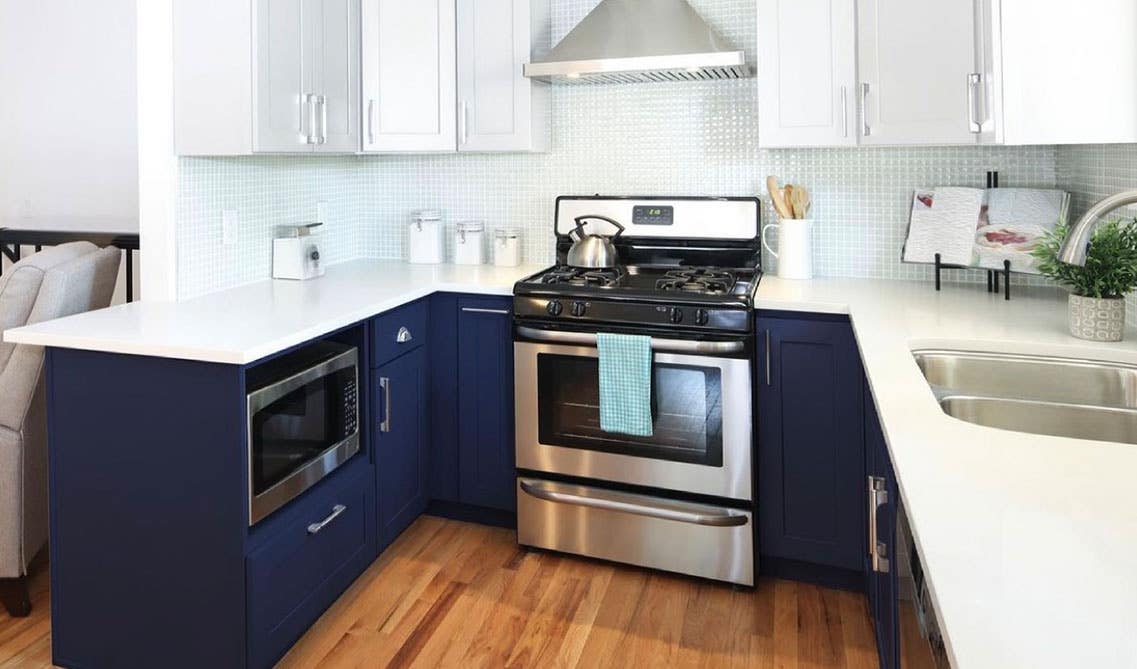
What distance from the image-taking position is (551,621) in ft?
7.56

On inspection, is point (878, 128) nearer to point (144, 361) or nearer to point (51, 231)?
point (144, 361)

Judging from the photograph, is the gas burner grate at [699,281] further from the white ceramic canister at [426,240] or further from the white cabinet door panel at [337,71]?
the white cabinet door panel at [337,71]

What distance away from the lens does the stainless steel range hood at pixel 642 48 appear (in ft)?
8.39

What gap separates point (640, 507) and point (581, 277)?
32.1 inches

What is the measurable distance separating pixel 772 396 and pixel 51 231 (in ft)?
9.76

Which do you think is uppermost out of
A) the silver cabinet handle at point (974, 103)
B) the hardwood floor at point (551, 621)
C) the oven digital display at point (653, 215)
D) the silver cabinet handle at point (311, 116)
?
the silver cabinet handle at point (311, 116)

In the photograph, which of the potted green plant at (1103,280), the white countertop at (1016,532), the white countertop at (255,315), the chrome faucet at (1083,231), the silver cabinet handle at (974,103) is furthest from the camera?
the silver cabinet handle at (974,103)

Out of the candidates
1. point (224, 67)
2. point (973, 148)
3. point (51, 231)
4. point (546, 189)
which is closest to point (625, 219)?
point (546, 189)

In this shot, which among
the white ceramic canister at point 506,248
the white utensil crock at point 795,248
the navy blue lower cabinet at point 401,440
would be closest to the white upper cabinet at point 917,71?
the white utensil crock at point 795,248

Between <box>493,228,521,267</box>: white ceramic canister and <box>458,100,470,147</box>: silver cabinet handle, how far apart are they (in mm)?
408

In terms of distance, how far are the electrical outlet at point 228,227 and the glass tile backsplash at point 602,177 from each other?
0.02 m

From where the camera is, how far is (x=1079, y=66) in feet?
5.95

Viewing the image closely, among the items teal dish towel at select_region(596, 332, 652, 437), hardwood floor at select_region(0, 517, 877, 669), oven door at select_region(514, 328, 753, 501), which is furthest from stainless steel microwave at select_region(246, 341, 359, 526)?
teal dish towel at select_region(596, 332, 652, 437)

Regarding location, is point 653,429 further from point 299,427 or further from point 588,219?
point 299,427
